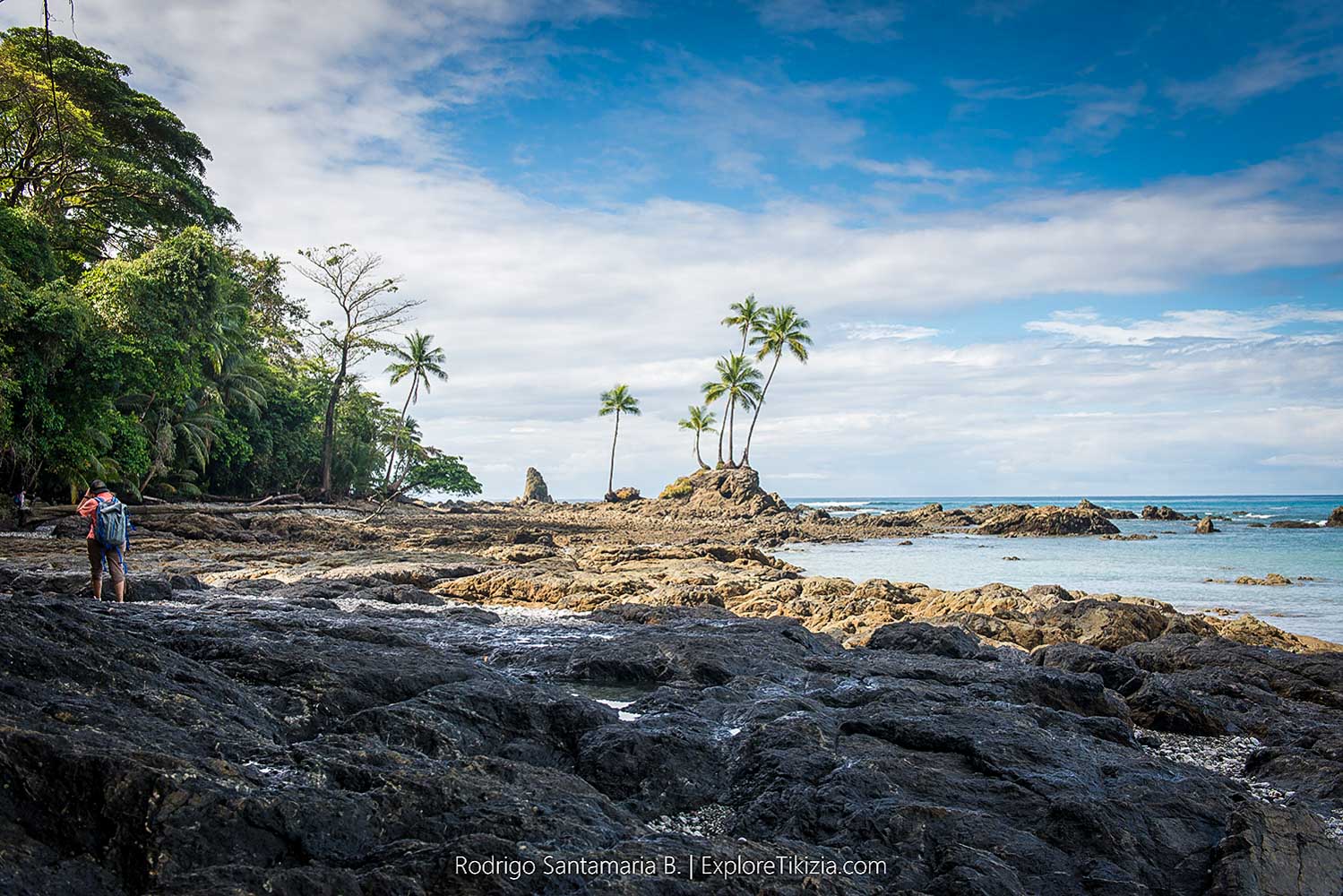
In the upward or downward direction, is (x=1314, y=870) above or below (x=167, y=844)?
below

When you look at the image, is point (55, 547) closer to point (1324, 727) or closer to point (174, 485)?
point (174, 485)

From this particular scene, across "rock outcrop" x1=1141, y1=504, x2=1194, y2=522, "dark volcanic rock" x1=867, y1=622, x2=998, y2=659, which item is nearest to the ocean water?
"dark volcanic rock" x1=867, y1=622, x2=998, y2=659

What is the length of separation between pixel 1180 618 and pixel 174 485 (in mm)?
31576

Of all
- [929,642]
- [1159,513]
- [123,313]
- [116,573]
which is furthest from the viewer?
[1159,513]

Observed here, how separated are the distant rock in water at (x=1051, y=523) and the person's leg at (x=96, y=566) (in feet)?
151

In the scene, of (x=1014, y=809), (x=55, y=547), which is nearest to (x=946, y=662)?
(x=1014, y=809)

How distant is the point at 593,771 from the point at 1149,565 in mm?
27439

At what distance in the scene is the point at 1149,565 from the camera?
26.6 meters

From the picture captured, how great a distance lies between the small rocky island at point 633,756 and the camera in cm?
299

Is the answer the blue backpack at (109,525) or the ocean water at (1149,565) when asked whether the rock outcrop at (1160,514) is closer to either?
the ocean water at (1149,565)

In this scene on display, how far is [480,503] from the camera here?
6600 cm

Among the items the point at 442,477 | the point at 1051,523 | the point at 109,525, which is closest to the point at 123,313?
the point at 109,525

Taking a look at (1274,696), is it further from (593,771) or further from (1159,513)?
(1159,513)

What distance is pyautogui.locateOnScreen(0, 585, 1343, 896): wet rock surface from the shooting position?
2945 millimetres
